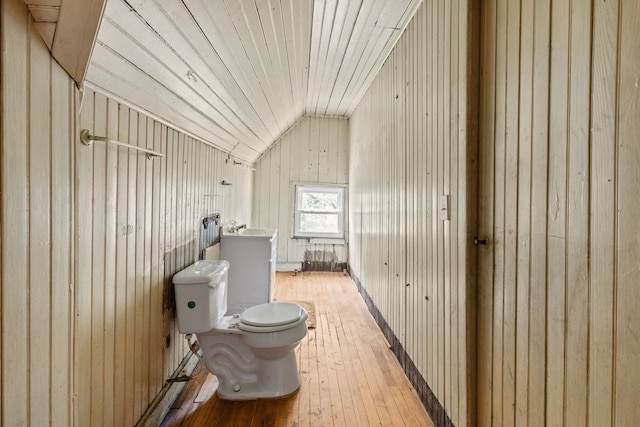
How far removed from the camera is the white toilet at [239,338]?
1769mm

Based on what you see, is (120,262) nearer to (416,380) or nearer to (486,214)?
(486,214)

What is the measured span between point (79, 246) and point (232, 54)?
1.22m

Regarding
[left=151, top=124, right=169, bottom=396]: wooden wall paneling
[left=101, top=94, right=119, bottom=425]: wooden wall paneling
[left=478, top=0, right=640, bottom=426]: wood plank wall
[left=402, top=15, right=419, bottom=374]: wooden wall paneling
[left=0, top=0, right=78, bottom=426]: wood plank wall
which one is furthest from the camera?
[left=402, top=15, right=419, bottom=374]: wooden wall paneling

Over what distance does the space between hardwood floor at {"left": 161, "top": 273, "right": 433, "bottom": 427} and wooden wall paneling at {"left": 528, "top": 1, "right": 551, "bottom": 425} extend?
2.91 ft

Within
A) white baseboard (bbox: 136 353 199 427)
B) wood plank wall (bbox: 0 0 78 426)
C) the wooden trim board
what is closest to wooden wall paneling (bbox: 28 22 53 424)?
wood plank wall (bbox: 0 0 78 426)

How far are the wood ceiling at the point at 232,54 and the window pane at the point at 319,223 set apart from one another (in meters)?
1.97

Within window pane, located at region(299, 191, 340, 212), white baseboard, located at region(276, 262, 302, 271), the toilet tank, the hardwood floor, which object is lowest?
the hardwood floor

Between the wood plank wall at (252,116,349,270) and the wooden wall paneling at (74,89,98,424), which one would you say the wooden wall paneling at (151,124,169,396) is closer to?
the wooden wall paneling at (74,89,98,424)

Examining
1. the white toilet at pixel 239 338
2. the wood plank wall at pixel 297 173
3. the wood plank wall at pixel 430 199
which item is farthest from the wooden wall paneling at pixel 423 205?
the wood plank wall at pixel 297 173

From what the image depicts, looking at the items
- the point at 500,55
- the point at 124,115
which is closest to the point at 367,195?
the point at 500,55

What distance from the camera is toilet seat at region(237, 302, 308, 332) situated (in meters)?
1.78

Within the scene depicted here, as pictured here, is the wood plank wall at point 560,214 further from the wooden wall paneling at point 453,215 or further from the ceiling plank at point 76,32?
the ceiling plank at point 76,32

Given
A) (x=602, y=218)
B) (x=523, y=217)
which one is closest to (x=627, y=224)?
(x=602, y=218)

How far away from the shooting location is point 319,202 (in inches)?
199
